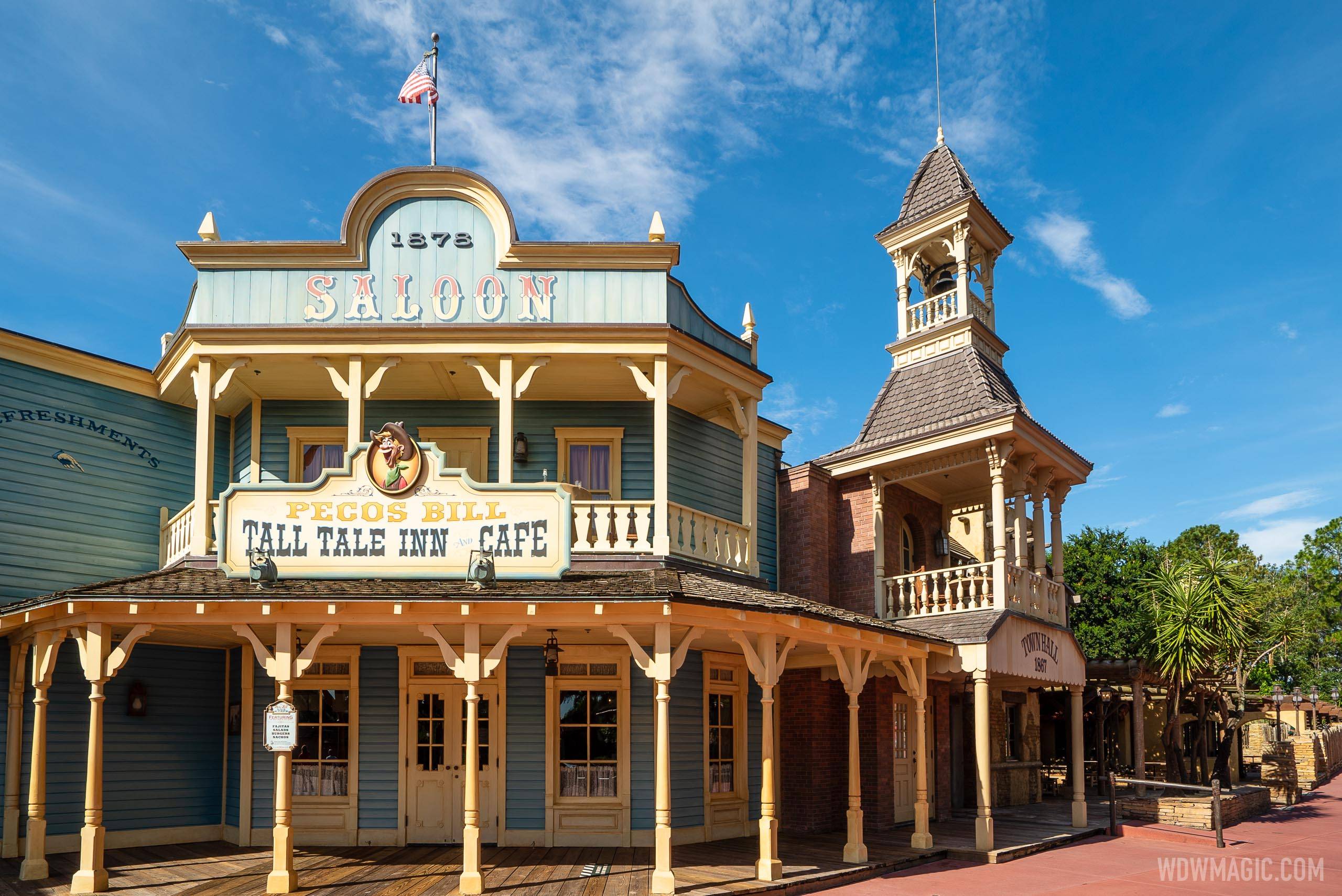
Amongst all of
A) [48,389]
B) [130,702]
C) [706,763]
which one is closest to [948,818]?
[706,763]

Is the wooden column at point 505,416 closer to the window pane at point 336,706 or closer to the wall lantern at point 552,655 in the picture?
the wall lantern at point 552,655

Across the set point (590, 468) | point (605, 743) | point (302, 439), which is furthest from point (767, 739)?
point (302, 439)

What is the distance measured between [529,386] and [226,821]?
24.4ft

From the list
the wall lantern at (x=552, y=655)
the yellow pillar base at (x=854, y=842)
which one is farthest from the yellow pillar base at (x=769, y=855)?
the wall lantern at (x=552, y=655)

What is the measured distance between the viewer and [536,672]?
14047mm

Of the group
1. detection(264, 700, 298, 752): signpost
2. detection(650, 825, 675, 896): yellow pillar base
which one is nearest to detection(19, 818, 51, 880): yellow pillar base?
detection(264, 700, 298, 752): signpost

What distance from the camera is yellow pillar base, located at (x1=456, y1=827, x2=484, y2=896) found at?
410 inches

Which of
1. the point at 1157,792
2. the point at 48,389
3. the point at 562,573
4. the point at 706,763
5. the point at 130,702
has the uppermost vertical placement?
the point at 48,389

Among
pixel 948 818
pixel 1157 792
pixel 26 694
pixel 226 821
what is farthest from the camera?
pixel 1157 792

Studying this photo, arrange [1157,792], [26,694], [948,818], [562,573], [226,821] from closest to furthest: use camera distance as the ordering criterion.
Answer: [562,573], [26,694], [226,821], [948,818], [1157,792]

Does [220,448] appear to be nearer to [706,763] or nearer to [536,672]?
[536,672]

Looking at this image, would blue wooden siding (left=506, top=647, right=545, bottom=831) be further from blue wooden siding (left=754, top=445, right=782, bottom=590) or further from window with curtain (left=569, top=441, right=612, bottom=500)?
blue wooden siding (left=754, top=445, right=782, bottom=590)

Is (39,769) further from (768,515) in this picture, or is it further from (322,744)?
(768,515)

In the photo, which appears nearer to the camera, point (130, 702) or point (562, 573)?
point (562, 573)
